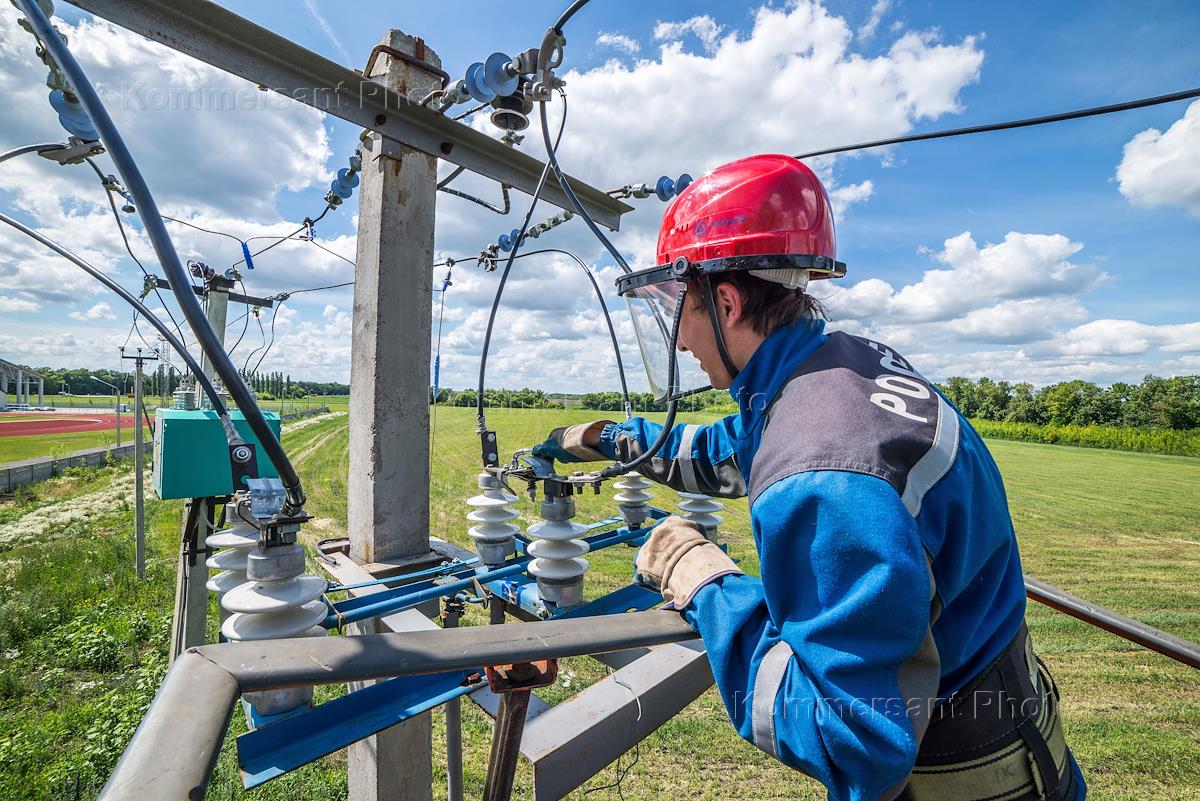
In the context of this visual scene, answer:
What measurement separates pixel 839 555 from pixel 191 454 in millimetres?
2757

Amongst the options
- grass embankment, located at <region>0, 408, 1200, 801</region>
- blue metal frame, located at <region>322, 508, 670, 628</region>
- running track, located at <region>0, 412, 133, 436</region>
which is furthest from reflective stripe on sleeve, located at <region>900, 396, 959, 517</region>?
running track, located at <region>0, 412, 133, 436</region>

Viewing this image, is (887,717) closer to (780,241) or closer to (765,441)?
(765,441)

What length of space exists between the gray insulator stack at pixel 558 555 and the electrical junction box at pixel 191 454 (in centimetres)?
144

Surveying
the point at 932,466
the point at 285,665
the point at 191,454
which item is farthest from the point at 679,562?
the point at 191,454

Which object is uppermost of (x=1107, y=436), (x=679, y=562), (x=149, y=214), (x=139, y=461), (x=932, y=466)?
(x=149, y=214)

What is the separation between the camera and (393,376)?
95.3 inches

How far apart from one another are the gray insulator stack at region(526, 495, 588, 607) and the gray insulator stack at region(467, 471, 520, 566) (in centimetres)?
25

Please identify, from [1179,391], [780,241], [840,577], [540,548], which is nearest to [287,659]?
[840,577]

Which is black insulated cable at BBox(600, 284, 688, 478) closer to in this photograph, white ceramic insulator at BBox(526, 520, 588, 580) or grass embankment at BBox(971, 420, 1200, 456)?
white ceramic insulator at BBox(526, 520, 588, 580)

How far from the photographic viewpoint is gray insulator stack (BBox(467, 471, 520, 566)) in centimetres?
211

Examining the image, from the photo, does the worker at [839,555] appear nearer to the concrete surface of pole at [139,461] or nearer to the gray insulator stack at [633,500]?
the gray insulator stack at [633,500]

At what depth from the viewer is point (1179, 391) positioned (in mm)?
45688

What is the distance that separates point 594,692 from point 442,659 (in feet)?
1.73

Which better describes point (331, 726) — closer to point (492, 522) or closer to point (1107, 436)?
point (492, 522)
